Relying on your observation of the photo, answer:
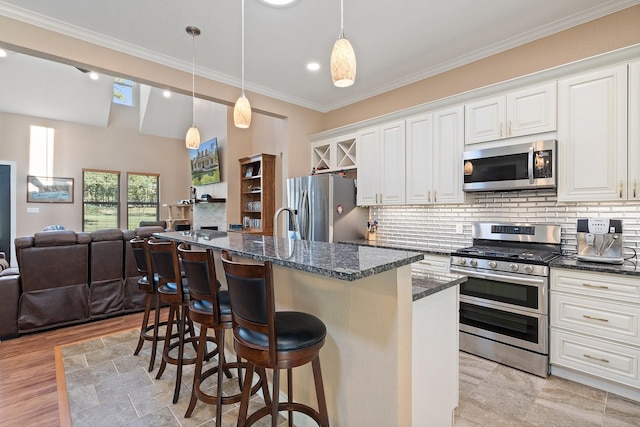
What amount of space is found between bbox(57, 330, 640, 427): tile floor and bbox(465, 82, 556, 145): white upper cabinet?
2102mm

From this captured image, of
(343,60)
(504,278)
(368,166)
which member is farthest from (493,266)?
(343,60)

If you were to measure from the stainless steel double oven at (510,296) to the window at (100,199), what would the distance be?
897 centimetres

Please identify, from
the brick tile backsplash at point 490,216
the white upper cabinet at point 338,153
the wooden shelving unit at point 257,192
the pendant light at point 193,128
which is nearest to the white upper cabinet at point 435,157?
the brick tile backsplash at point 490,216

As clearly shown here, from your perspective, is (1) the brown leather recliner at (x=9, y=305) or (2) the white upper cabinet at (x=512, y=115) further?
(1) the brown leather recliner at (x=9, y=305)

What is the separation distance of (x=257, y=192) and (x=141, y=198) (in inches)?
192

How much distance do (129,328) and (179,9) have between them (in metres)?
3.30

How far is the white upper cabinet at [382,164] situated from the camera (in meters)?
3.79

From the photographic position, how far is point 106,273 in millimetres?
3818

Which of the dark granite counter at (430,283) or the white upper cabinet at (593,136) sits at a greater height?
the white upper cabinet at (593,136)

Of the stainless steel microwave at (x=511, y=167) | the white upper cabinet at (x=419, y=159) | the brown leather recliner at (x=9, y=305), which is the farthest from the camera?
the white upper cabinet at (x=419, y=159)

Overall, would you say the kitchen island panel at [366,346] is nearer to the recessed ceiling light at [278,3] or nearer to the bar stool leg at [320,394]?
the bar stool leg at [320,394]

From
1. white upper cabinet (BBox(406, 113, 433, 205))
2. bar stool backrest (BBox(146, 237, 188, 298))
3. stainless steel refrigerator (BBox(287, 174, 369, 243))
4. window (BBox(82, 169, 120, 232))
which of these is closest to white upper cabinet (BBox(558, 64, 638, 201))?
white upper cabinet (BBox(406, 113, 433, 205))

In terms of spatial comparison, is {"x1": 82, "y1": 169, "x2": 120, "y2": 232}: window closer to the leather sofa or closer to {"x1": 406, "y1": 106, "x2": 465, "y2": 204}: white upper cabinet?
the leather sofa

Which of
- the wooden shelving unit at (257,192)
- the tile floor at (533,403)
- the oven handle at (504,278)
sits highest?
the wooden shelving unit at (257,192)
